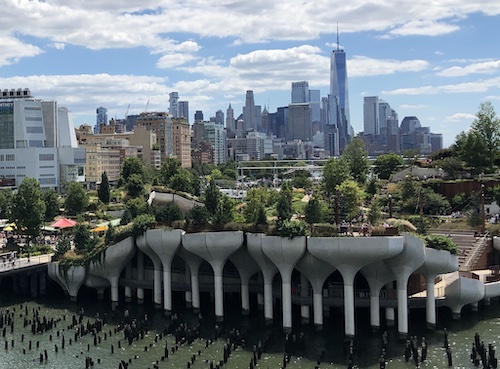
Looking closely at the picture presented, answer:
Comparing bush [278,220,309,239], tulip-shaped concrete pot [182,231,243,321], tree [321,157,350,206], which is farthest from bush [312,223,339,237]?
tree [321,157,350,206]

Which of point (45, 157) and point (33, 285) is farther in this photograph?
point (45, 157)

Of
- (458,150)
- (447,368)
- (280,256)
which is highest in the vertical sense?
(458,150)

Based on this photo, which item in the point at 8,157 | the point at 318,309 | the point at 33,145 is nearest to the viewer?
the point at 318,309

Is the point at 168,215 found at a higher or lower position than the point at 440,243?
higher

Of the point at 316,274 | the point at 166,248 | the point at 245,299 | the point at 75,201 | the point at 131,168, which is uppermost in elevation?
the point at 131,168

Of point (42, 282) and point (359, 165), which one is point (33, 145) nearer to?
point (359, 165)

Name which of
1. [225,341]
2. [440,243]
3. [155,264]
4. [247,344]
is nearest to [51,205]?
[155,264]

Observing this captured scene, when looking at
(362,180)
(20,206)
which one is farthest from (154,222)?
(362,180)

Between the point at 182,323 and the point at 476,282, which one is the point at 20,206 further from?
the point at 476,282
